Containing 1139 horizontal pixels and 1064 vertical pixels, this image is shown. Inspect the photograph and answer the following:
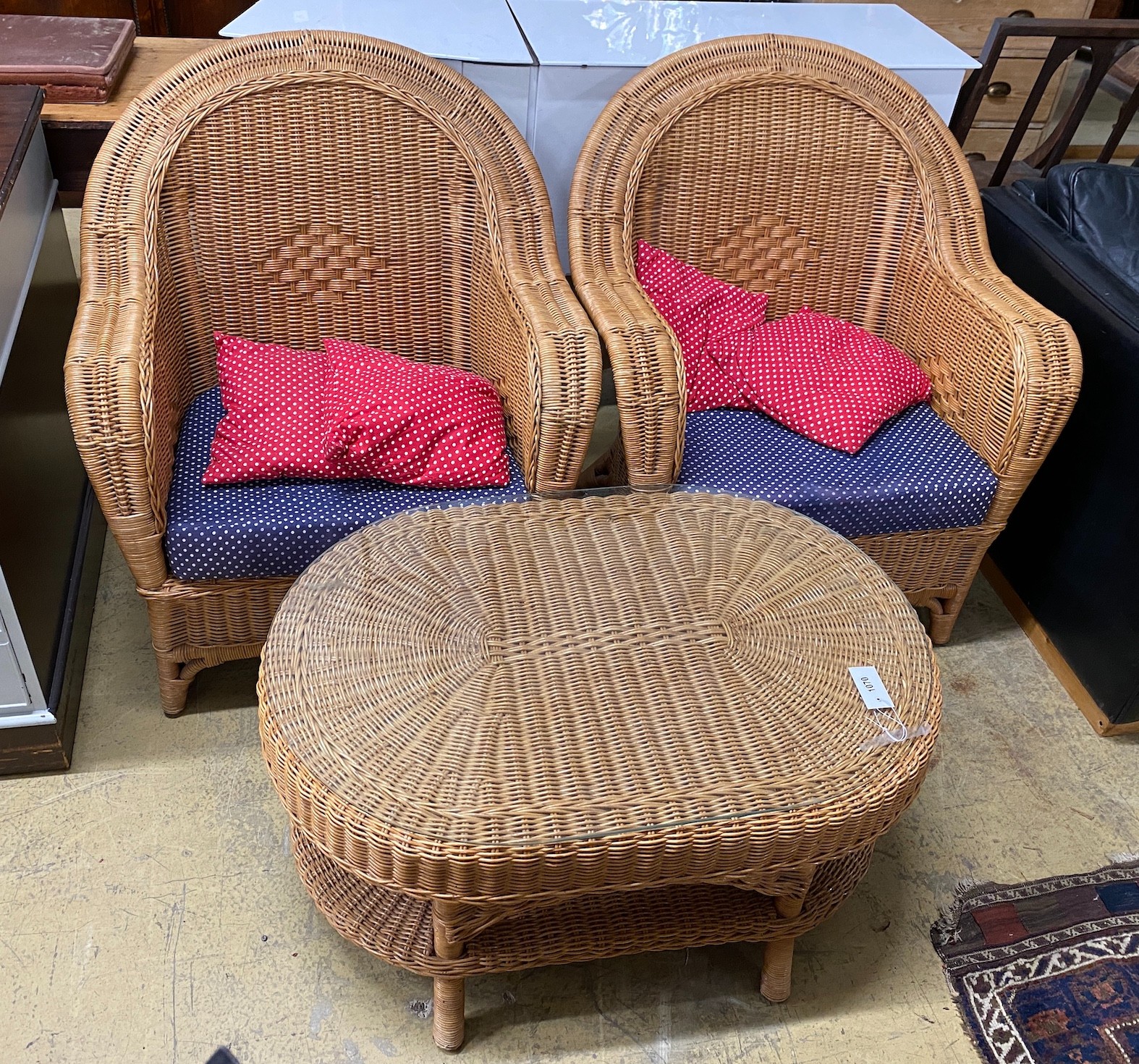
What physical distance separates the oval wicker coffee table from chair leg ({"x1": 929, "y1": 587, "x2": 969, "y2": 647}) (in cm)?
52

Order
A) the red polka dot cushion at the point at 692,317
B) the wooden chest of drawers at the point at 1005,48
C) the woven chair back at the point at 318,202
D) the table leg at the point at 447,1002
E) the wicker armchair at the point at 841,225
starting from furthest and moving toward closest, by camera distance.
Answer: the wooden chest of drawers at the point at 1005,48 → the red polka dot cushion at the point at 692,317 → the wicker armchair at the point at 841,225 → the woven chair back at the point at 318,202 → the table leg at the point at 447,1002

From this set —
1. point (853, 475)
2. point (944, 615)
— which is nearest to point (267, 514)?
point (853, 475)

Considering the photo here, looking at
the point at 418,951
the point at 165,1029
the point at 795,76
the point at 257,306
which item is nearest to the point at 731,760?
the point at 418,951

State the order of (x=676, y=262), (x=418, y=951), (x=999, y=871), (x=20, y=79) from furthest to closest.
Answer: (x=676, y=262), (x=20, y=79), (x=999, y=871), (x=418, y=951)

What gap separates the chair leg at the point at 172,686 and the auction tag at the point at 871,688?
41.3 inches

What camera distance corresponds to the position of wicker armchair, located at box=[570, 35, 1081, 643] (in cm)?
174

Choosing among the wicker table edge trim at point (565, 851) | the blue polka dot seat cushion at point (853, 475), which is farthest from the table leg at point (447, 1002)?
the blue polka dot seat cushion at point (853, 475)

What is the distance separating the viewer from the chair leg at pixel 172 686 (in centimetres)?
168

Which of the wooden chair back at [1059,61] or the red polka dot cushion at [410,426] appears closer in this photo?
the red polka dot cushion at [410,426]

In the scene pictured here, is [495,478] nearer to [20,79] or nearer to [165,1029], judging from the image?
[165,1029]

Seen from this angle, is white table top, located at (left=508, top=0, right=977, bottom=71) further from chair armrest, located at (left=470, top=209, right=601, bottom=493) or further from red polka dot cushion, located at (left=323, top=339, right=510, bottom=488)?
red polka dot cushion, located at (left=323, top=339, right=510, bottom=488)

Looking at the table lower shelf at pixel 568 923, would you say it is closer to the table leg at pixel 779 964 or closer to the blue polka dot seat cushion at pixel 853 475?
the table leg at pixel 779 964

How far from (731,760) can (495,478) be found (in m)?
0.65

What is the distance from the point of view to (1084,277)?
185 cm
